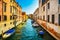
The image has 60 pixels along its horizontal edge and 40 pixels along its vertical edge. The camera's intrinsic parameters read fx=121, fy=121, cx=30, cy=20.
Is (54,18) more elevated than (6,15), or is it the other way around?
(6,15)

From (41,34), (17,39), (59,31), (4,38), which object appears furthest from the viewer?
(41,34)

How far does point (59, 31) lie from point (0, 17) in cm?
1456

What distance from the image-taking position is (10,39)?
69.8ft

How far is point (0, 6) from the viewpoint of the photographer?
2695cm

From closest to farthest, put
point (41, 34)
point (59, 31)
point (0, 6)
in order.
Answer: point (59, 31)
point (41, 34)
point (0, 6)

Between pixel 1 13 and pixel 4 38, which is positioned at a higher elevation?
pixel 1 13

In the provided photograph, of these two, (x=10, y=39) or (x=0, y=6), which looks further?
(x=0, y=6)

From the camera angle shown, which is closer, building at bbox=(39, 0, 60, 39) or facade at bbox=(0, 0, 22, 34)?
building at bbox=(39, 0, 60, 39)

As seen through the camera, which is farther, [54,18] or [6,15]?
[6,15]

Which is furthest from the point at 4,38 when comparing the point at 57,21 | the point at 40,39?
the point at 57,21

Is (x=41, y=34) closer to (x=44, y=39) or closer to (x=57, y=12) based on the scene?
(x=44, y=39)

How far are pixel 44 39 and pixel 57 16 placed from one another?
500 cm

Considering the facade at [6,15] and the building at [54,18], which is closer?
the building at [54,18]

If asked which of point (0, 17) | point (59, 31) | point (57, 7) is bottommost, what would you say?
point (59, 31)
